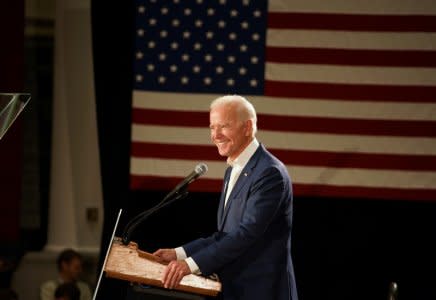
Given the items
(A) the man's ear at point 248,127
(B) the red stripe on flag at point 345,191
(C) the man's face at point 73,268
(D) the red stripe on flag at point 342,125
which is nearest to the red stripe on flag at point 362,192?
(B) the red stripe on flag at point 345,191

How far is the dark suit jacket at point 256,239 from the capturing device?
314 cm

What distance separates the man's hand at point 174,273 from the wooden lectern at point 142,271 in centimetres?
2

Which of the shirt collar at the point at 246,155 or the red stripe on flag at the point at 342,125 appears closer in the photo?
the shirt collar at the point at 246,155

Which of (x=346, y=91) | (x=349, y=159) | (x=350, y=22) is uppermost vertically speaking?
(x=350, y=22)

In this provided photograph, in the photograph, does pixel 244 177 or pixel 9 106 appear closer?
pixel 9 106

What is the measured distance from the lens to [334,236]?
220 inches

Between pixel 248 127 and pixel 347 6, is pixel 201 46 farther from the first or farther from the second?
pixel 248 127

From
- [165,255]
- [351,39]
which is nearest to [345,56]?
[351,39]

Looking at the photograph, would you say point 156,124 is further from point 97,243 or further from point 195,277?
point 195,277

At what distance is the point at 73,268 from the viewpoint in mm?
5578

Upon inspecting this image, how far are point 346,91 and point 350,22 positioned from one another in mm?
462

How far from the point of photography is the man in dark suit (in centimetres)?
315

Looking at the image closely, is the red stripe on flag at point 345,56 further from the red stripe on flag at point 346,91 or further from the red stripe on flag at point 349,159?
the red stripe on flag at point 349,159

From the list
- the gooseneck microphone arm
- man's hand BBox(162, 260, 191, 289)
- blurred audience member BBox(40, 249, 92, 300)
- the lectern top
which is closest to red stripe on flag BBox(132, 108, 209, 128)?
blurred audience member BBox(40, 249, 92, 300)
